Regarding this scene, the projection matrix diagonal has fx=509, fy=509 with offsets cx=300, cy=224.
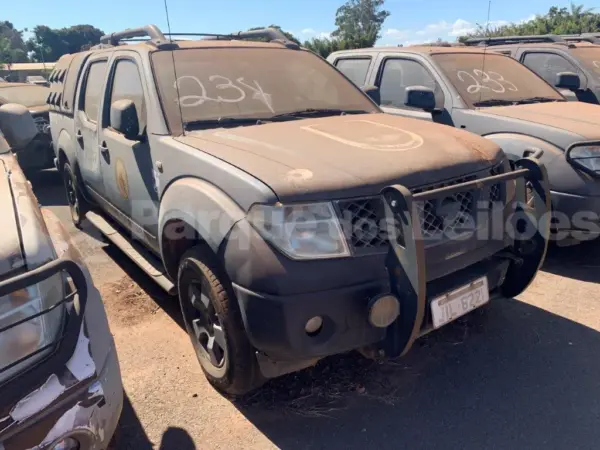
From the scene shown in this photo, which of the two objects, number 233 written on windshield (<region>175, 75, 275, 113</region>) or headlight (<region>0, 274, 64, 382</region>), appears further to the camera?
number 233 written on windshield (<region>175, 75, 275, 113</region>)

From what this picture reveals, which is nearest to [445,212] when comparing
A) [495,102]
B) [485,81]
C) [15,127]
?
[15,127]

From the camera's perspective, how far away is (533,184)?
2863mm

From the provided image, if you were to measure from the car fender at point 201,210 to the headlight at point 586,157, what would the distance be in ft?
9.66

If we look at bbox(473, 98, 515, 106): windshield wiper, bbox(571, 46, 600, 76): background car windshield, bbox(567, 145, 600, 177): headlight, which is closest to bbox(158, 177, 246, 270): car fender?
bbox(567, 145, 600, 177): headlight

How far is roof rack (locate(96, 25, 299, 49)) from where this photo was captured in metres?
3.68

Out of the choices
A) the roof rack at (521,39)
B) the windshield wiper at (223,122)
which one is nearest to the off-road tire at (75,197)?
the windshield wiper at (223,122)

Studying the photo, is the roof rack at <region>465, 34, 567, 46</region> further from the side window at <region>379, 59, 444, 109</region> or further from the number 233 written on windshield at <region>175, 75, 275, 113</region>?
the number 233 written on windshield at <region>175, 75, 275, 113</region>

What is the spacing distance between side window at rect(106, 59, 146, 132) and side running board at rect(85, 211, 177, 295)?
0.93 metres

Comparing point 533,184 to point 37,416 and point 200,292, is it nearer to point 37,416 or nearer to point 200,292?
point 200,292

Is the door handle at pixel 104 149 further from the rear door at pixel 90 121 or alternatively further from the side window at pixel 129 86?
the side window at pixel 129 86

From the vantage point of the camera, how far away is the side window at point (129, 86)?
336 cm

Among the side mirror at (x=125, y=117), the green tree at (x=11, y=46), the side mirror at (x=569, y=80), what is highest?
the green tree at (x=11, y=46)

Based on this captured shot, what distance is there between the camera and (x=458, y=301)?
99.7 inches

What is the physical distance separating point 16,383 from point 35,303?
0.24m
